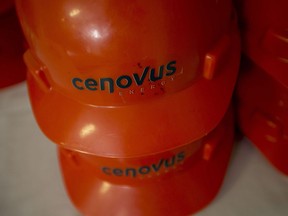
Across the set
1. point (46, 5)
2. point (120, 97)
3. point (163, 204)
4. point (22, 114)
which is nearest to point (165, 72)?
point (120, 97)

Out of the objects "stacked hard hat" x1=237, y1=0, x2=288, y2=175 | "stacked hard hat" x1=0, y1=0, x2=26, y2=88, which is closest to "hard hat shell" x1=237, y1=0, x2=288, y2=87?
"stacked hard hat" x1=237, y1=0, x2=288, y2=175

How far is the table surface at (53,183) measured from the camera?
74 cm

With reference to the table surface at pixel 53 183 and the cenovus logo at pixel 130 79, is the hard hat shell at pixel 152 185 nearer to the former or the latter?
the table surface at pixel 53 183

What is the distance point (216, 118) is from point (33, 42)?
1.00ft

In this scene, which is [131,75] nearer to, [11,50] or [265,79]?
[265,79]

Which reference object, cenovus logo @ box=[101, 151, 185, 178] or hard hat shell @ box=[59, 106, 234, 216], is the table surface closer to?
hard hat shell @ box=[59, 106, 234, 216]

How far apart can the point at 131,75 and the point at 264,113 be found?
1.37 ft

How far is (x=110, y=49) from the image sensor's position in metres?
0.45

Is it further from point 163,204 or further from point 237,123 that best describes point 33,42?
point 237,123

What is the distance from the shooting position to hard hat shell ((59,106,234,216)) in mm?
702

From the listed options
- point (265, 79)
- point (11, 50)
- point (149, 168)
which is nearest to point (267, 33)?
point (265, 79)

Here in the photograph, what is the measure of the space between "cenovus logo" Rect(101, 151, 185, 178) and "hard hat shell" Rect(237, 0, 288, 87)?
0.75 ft

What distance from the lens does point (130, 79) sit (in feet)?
1.55

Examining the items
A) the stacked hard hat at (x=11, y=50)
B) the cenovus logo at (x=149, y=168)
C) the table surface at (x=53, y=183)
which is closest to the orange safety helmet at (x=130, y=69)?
the cenovus logo at (x=149, y=168)
